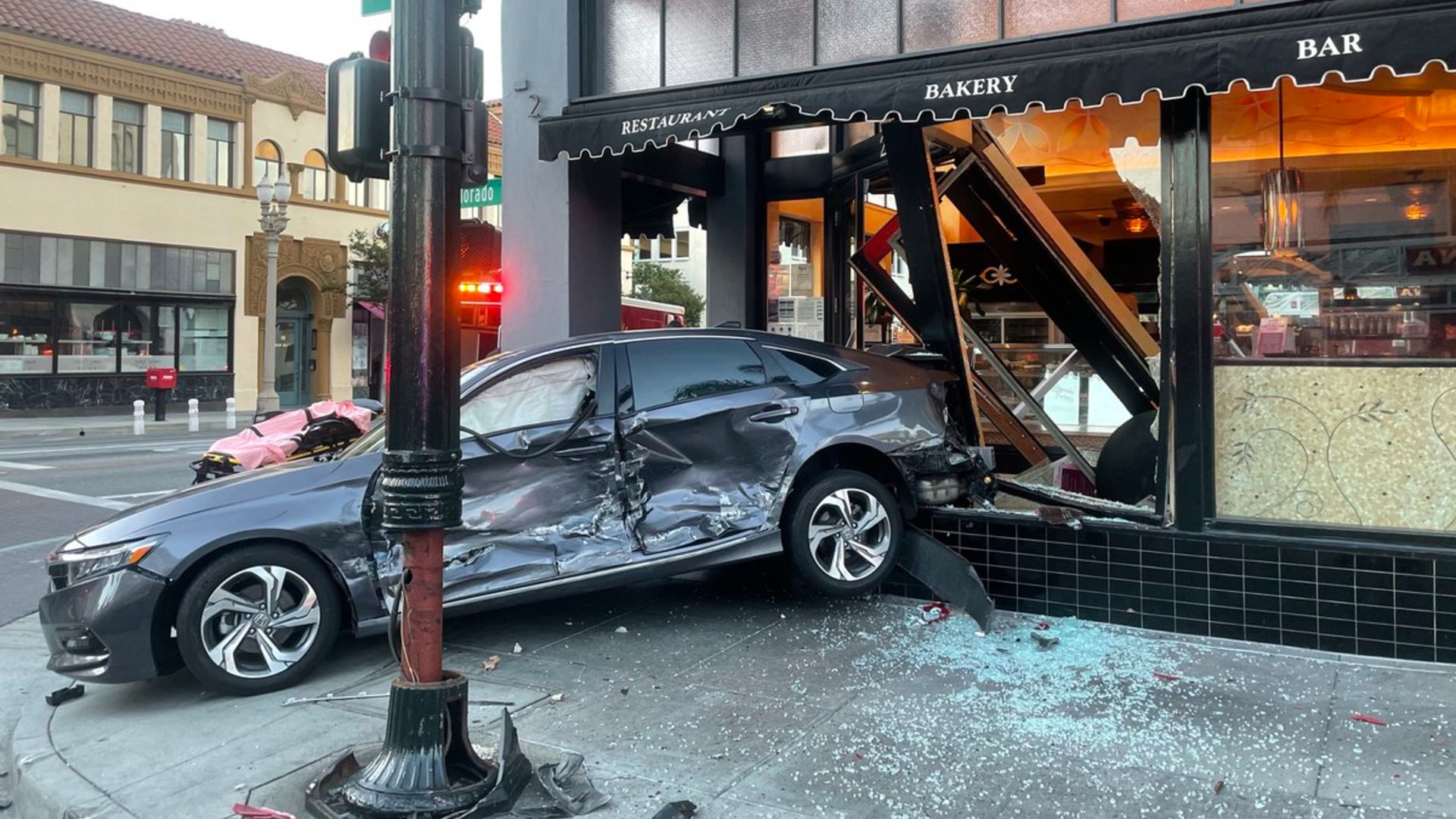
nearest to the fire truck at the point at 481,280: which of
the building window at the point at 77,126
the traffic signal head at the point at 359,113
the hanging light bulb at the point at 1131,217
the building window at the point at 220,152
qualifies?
the traffic signal head at the point at 359,113

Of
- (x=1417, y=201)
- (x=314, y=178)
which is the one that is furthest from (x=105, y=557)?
(x=314, y=178)

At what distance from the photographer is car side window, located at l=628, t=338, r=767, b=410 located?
6172 millimetres

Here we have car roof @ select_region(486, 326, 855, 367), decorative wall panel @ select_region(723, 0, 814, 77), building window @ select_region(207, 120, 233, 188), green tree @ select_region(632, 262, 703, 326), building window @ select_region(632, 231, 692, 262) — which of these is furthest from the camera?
building window @ select_region(632, 231, 692, 262)

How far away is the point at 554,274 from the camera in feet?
29.0

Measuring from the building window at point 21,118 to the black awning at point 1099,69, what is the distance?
2552 cm

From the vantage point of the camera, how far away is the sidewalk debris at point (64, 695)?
5.33 m

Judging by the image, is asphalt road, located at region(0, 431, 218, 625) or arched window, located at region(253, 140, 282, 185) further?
arched window, located at region(253, 140, 282, 185)

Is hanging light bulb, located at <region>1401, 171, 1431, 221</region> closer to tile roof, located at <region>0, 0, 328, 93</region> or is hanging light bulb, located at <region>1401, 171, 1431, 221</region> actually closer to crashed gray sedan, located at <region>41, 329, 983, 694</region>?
crashed gray sedan, located at <region>41, 329, 983, 694</region>

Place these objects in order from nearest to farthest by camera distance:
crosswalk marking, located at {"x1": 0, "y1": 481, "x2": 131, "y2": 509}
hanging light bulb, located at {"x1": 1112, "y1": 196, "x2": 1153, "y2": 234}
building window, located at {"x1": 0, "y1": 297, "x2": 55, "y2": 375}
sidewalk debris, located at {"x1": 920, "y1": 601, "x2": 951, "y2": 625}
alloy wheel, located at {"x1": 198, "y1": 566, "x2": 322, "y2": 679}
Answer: alloy wheel, located at {"x1": 198, "y1": 566, "x2": 322, "y2": 679} < sidewalk debris, located at {"x1": 920, "y1": 601, "x2": 951, "y2": 625} < hanging light bulb, located at {"x1": 1112, "y1": 196, "x2": 1153, "y2": 234} < crosswalk marking, located at {"x1": 0, "y1": 481, "x2": 131, "y2": 509} < building window, located at {"x1": 0, "y1": 297, "x2": 55, "y2": 375}

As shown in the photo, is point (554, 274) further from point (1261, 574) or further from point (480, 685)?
point (1261, 574)

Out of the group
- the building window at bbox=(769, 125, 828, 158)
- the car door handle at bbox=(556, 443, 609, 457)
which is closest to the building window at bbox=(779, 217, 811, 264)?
the building window at bbox=(769, 125, 828, 158)

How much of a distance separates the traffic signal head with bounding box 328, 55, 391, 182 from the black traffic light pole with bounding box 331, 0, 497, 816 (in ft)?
0.36

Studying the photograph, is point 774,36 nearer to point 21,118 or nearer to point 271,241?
point 271,241

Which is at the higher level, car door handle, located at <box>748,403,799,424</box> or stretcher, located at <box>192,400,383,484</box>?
car door handle, located at <box>748,403,799,424</box>
